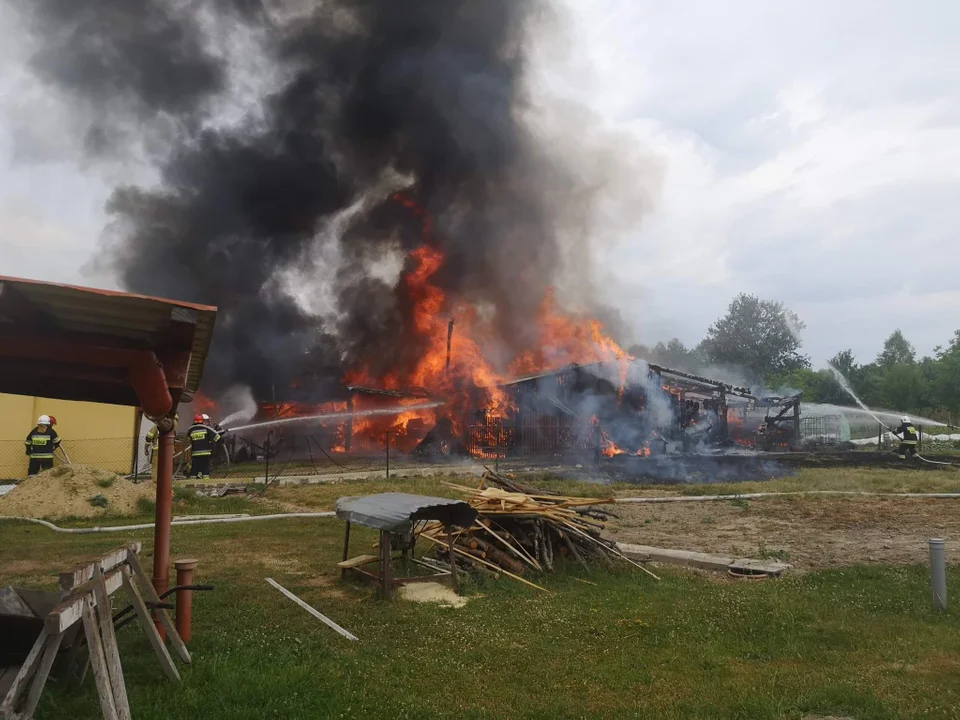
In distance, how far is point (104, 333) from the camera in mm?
5180

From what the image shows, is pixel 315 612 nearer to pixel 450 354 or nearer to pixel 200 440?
pixel 200 440

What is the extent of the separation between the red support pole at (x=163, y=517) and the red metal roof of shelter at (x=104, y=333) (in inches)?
20.2

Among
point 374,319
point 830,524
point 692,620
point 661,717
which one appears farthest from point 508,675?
point 374,319

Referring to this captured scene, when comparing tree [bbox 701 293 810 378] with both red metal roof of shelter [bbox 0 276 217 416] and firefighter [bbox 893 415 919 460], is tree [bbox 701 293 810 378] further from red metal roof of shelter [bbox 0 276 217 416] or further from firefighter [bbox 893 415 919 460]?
red metal roof of shelter [bbox 0 276 217 416]

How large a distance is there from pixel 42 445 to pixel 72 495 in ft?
13.7

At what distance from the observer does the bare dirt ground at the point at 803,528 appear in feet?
31.8

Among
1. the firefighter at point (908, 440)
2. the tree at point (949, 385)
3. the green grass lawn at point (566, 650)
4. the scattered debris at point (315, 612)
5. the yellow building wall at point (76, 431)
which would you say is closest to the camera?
the green grass lawn at point (566, 650)

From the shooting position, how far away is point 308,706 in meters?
4.46

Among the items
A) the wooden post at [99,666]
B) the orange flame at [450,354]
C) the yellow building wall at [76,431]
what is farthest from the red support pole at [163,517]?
the orange flame at [450,354]

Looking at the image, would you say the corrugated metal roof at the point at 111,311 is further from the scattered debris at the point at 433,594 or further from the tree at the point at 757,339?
the tree at the point at 757,339

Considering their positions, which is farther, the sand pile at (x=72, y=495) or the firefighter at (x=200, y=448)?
the firefighter at (x=200, y=448)

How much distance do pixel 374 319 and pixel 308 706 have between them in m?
29.2

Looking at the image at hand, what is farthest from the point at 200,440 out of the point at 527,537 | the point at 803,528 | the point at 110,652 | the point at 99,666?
the point at 99,666

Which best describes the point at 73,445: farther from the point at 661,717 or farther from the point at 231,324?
the point at 661,717
